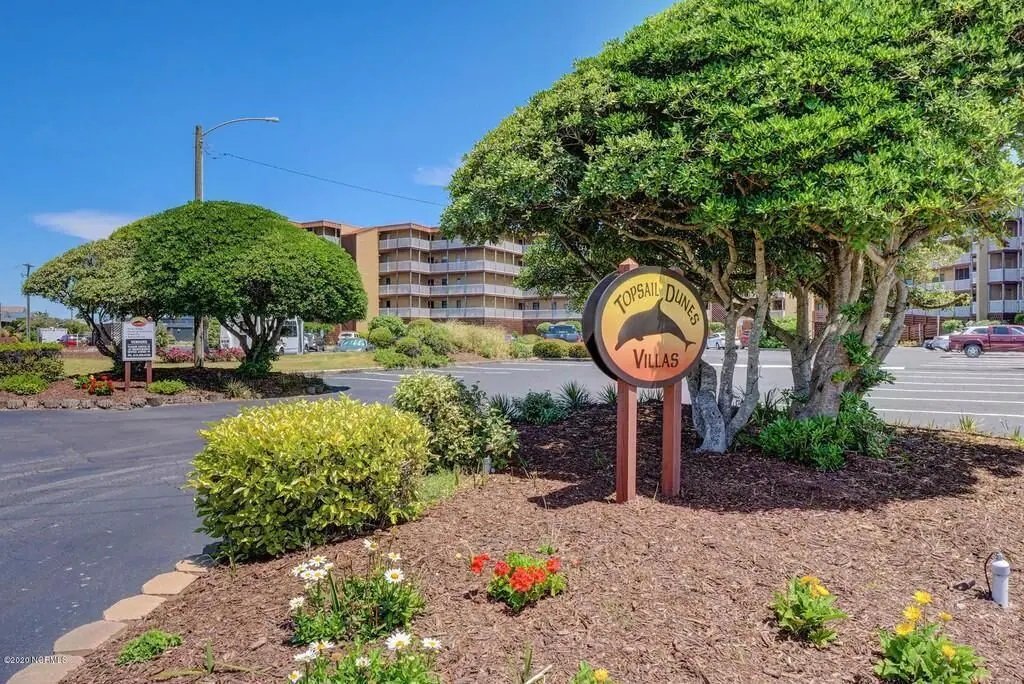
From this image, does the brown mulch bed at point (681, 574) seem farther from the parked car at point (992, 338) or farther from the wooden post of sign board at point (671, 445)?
the parked car at point (992, 338)

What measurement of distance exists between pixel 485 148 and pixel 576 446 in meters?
3.10

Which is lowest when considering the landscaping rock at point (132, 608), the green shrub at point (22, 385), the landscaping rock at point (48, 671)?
A: the landscaping rock at point (48, 671)

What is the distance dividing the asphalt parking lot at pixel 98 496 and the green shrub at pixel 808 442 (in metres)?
4.12

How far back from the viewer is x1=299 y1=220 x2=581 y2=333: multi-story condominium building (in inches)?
2082

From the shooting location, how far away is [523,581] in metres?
2.78

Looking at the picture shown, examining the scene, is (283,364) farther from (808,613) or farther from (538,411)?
(808,613)

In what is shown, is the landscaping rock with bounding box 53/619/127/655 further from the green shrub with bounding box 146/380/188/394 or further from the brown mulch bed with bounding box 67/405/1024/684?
the green shrub with bounding box 146/380/188/394

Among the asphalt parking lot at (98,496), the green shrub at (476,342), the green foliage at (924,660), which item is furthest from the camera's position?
the green shrub at (476,342)

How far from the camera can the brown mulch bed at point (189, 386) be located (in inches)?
505

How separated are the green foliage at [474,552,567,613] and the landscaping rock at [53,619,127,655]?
1873mm

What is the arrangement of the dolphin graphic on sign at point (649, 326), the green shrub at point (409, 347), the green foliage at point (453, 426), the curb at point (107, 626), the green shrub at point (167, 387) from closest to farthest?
the curb at point (107, 626)
the dolphin graphic on sign at point (649, 326)
the green foliage at point (453, 426)
the green shrub at point (167, 387)
the green shrub at point (409, 347)

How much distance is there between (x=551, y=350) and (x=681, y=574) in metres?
25.4

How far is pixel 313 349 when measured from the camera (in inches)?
1497

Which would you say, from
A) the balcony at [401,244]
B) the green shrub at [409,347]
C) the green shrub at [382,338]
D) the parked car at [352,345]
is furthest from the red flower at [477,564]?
the balcony at [401,244]
